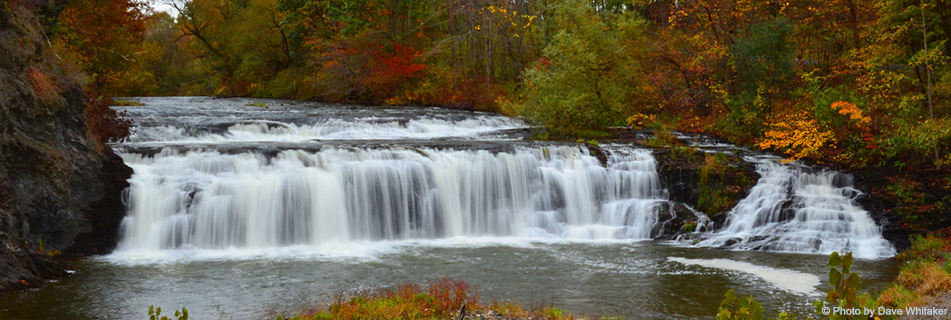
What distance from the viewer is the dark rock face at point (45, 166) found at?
11.8m

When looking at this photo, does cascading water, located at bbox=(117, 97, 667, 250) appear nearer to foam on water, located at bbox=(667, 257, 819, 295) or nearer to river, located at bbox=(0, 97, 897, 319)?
river, located at bbox=(0, 97, 897, 319)

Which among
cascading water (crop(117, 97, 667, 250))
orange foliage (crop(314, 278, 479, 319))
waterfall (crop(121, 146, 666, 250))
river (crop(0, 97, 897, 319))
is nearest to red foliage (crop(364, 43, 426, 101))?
river (crop(0, 97, 897, 319))

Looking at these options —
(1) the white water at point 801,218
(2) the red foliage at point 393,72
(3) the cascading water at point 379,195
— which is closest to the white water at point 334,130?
(3) the cascading water at point 379,195

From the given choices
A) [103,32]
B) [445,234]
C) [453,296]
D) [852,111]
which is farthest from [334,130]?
[852,111]

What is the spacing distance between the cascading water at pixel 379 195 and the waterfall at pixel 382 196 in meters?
0.02

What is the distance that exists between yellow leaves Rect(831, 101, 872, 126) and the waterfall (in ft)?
15.2

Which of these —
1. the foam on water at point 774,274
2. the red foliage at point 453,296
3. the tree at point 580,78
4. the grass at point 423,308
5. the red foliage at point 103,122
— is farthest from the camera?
the tree at point 580,78

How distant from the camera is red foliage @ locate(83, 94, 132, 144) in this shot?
1697 centimetres

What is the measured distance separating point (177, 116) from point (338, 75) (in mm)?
15904

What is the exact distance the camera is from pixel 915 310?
27.3 ft

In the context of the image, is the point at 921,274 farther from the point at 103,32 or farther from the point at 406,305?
the point at 103,32

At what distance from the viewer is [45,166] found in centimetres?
1302

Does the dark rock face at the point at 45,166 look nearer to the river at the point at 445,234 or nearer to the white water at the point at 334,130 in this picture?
the river at the point at 445,234

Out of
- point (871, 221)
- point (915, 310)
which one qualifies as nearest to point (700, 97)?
point (871, 221)
